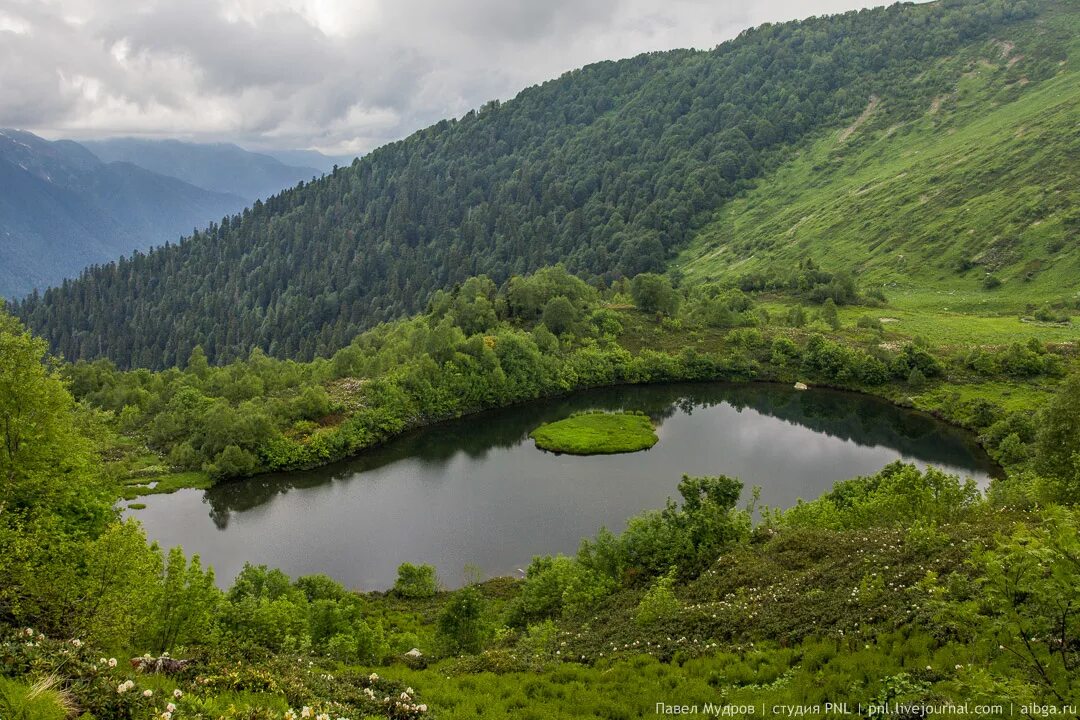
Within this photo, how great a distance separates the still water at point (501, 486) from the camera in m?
58.3

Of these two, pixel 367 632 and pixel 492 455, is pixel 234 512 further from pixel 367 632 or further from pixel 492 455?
pixel 367 632

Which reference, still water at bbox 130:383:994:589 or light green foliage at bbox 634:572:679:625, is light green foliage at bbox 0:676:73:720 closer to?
light green foliage at bbox 634:572:679:625

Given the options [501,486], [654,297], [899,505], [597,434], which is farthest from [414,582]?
[654,297]

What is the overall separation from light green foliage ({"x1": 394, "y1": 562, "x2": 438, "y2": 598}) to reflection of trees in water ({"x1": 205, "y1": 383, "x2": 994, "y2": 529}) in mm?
25588

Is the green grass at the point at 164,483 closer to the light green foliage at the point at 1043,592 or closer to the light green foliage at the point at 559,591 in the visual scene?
the light green foliage at the point at 559,591

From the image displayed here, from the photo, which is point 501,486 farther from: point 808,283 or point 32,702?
point 808,283

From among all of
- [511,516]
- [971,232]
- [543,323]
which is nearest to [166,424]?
[511,516]

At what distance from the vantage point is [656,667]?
68.8 feet

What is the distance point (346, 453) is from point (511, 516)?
Answer: 2978 cm

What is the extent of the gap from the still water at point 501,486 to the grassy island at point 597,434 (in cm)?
216

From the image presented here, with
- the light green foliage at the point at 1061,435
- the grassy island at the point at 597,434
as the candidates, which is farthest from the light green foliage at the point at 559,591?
the grassy island at the point at 597,434

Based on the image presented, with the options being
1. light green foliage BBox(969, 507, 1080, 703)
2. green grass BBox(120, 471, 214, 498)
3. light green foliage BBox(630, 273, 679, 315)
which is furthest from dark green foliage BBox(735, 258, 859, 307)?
light green foliage BBox(969, 507, 1080, 703)

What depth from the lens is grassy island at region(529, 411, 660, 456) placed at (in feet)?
277

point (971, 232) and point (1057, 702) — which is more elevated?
point (971, 232)
